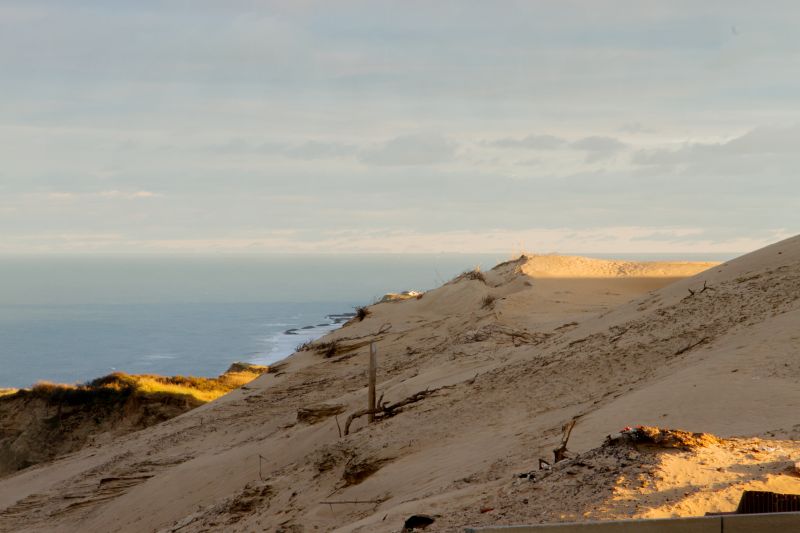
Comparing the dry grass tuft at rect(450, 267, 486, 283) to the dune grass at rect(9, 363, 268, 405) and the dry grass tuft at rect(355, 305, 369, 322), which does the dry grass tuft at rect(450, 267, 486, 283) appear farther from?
the dune grass at rect(9, 363, 268, 405)

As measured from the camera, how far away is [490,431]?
10109 mm

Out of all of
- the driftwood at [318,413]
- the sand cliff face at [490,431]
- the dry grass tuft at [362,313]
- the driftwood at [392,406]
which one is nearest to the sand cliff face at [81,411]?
the dry grass tuft at [362,313]

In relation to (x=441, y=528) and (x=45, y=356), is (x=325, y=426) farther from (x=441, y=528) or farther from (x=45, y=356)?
(x=45, y=356)

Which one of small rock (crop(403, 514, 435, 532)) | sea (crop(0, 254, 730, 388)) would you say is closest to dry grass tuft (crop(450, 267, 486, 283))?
sea (crop(0, 254, 730, 388))

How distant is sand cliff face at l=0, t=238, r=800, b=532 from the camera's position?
6.36 meters

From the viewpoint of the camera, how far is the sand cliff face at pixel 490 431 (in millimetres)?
6359

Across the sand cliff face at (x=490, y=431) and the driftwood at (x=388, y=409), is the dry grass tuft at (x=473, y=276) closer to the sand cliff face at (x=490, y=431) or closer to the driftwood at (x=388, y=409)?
the sand cliff face at (x=490, y=431)

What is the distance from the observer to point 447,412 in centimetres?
1139

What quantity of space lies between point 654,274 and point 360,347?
1138cm

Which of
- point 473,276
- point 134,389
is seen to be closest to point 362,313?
point 473,276

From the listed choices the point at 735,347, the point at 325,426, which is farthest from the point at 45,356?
the point at 735,347

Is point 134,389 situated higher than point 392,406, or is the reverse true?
point 392,406

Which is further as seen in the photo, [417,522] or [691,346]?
[691,346]

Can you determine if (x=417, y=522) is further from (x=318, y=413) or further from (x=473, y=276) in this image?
(x=473, y=276)
